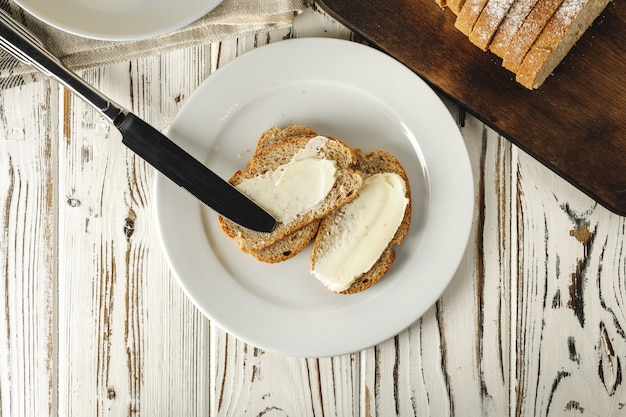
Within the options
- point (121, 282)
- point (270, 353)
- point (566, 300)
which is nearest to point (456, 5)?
point (566, 300)

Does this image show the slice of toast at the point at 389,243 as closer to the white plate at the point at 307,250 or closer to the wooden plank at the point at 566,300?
the white plate at the point at 307,250

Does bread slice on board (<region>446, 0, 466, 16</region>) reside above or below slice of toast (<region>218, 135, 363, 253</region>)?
above

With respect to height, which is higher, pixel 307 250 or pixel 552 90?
pixel 552 90

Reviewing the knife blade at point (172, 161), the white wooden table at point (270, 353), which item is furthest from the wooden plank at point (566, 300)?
the knife blade at point (172, 161)

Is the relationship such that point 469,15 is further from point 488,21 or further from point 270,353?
point 270,353

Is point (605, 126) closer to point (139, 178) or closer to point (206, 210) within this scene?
point (206, 210)

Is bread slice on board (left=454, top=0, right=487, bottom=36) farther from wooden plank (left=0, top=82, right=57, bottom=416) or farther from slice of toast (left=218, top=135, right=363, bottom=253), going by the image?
wooden plank (left=0, top=82, right=57, bottom=416)

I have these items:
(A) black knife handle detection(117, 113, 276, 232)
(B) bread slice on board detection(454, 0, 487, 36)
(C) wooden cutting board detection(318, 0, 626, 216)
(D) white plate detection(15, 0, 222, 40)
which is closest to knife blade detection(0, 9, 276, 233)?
(A) black knife handle detection(117, 113, 276, 232)
